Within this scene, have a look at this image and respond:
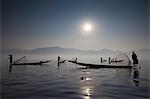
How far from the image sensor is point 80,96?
14656mm

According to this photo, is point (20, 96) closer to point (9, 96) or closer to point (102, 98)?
point (9, 96)

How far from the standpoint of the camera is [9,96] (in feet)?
47.9

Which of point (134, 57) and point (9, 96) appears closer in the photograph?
point (9, 96)

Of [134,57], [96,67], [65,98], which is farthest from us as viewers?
[96,67]

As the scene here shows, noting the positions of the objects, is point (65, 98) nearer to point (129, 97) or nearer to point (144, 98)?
point (129, 97)

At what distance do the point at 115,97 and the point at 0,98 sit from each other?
10.1 metres

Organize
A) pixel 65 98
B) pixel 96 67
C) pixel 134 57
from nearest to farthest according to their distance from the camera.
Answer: pixel 65 98, pixel 134 57, pixel 96 67

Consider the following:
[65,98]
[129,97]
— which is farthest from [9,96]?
[129,97]

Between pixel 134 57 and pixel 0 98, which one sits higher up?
pixel 134 57

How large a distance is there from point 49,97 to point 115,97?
19.2ft

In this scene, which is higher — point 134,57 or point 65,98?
point 134,57

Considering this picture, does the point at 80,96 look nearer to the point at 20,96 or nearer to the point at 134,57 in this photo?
the point at 20,96

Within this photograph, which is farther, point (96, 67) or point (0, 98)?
point (96, 67)

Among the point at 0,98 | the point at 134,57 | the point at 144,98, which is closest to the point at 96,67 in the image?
the point at 134,57
